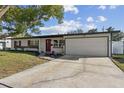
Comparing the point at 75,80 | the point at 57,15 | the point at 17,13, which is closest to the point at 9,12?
the point at 17,13

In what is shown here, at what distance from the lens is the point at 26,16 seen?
62.9ft

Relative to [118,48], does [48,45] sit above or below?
above

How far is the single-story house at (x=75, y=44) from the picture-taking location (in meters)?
21.5

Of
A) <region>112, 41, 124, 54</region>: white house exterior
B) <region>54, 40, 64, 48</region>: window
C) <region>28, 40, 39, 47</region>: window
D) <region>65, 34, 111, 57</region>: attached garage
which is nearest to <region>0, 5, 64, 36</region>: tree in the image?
<region>65, 34, 111, 57</region>: attached garage

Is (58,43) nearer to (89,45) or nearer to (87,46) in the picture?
(87,46)

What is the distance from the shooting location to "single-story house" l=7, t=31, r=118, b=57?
21.5 meters

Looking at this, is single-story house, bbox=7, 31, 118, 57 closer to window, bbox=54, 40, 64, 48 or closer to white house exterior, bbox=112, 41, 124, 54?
window, bbox=54, 40, 64, 48

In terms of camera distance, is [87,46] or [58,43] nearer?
[87,46]

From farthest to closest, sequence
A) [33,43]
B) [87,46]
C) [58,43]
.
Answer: [33,43] < [58,43] < [87,46]

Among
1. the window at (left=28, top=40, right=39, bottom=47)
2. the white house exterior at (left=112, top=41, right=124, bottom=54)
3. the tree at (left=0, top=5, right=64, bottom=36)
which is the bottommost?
the white house exterior at (left=112, top=41, right=124, bottom=54)

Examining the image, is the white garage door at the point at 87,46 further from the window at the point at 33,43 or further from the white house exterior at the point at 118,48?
the window at the point at 33,43

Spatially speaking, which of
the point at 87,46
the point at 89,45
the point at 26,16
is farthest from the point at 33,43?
the point at 26,16

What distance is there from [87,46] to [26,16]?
293 inches

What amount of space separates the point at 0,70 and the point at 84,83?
17.4 feet
